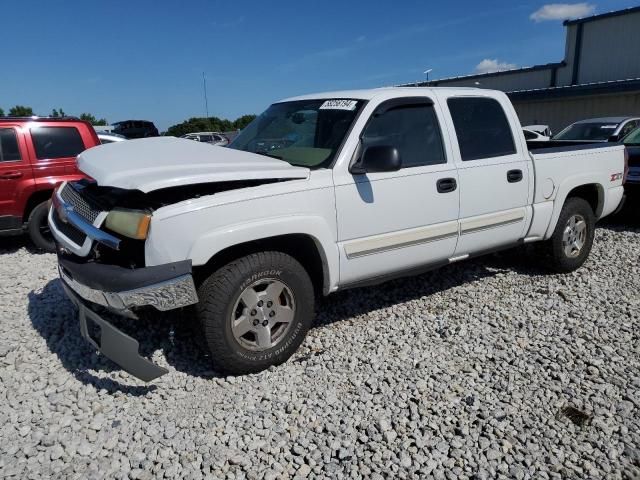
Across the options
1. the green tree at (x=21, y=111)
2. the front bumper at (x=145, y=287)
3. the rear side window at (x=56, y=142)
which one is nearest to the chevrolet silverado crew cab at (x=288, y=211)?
the front bumper at (x=145, y=287)

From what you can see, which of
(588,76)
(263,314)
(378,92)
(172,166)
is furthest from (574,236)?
(588,76)

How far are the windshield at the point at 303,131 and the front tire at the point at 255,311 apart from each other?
84cm

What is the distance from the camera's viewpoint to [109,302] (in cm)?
283

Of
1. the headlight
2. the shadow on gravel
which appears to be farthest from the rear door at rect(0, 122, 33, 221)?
the shadow on gravel

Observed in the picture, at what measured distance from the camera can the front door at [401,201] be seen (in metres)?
3.43

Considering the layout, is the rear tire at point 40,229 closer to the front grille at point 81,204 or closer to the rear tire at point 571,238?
the front grille at point 81,204

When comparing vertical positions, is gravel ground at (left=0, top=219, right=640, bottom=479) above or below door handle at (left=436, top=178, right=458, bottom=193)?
below

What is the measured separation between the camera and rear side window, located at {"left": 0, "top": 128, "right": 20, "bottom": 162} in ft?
20.5

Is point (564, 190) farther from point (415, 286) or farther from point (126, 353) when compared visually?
point (126, 353)

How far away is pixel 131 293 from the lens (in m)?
2.73

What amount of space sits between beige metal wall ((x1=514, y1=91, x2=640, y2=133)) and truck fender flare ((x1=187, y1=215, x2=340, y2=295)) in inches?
758

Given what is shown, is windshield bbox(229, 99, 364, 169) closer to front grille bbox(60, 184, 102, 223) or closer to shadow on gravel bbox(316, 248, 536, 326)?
front grille bbox(60, 184, 102, 223)

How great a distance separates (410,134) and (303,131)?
85 cm

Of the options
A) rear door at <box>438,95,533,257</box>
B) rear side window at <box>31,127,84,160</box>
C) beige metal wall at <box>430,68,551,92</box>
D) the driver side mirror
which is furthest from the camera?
beige metal wall at <box>430,68,551,92</box>
